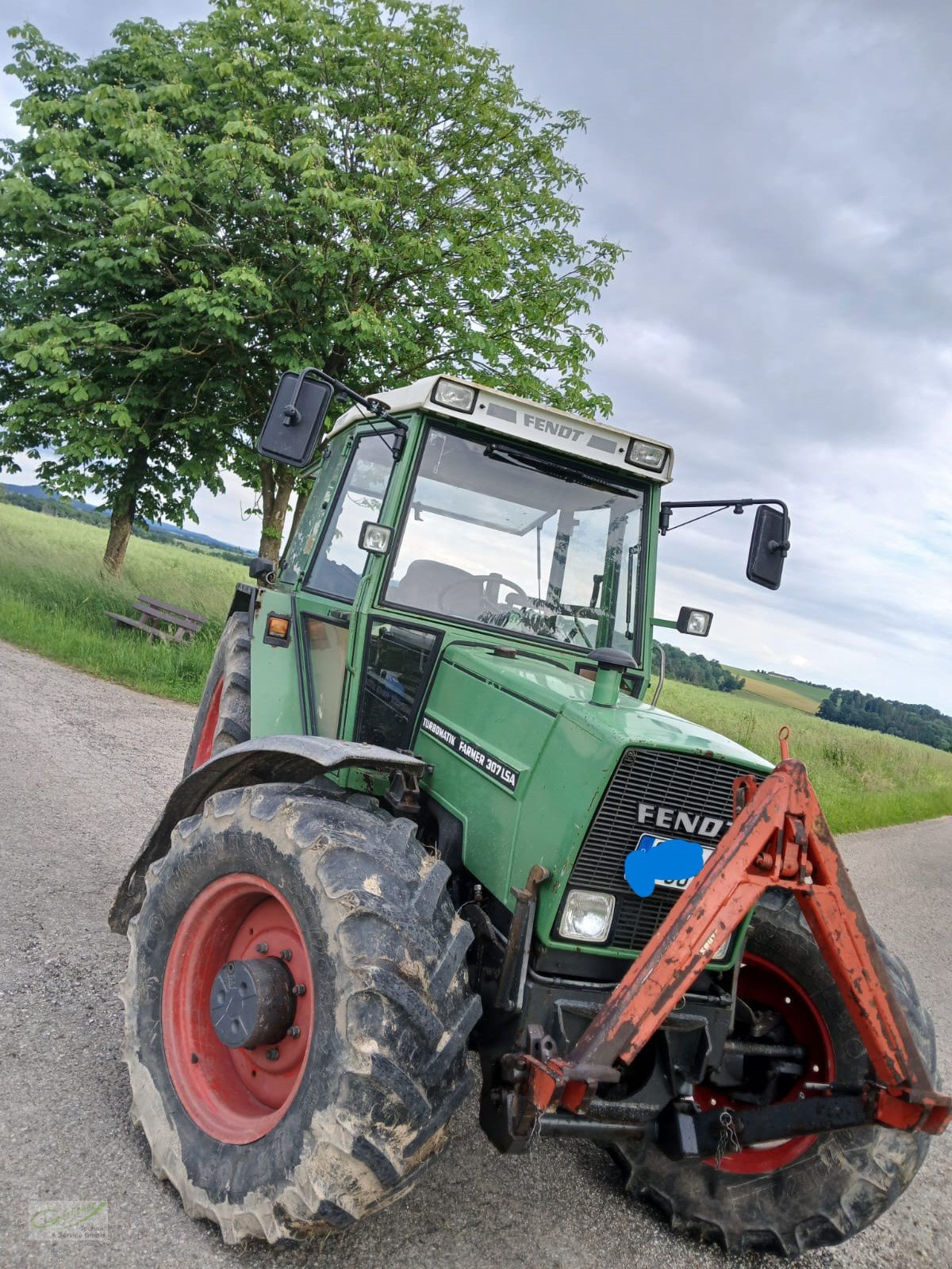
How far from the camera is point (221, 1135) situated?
8.56ft

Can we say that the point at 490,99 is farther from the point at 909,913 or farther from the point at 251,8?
the point at 909,913

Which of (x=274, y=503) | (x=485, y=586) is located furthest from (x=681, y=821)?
(x=274, y=503)

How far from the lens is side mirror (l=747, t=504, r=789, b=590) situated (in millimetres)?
3914

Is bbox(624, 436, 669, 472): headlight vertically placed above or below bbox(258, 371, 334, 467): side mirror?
above

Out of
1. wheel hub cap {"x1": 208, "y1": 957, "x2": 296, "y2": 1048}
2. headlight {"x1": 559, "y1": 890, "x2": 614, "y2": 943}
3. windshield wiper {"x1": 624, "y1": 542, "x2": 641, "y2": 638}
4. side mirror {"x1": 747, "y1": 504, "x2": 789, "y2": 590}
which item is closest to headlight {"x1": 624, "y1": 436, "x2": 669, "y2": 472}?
windshield wiper {"x1": 624, "y1": 542, "x2": 641, "y2": 638}

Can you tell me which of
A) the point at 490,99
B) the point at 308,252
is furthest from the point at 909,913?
the point at 490,99

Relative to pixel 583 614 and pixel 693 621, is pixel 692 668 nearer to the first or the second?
pixel 693 621

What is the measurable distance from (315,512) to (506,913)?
2.44 meters

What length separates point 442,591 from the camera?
3.63m

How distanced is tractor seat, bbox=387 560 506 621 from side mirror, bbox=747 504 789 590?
42.7 inches

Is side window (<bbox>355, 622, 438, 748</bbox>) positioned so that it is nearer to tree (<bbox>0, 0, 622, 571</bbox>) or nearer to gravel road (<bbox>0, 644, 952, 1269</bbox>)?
gravel road (<bbox>0, 644, 952, 1269</bbox>)

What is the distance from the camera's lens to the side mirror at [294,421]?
355 cm

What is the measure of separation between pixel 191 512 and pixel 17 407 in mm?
3431

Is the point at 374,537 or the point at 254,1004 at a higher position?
the point at 374,537
